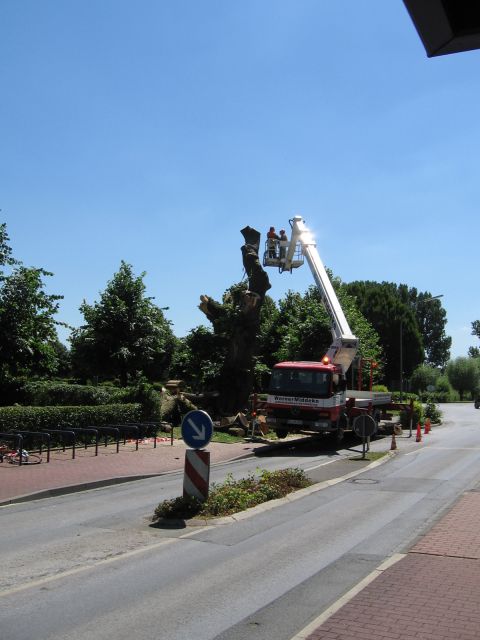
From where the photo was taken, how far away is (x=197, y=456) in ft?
31.7

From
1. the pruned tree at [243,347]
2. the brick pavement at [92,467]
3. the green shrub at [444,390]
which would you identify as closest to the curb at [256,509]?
the brick pavement at [92,467]

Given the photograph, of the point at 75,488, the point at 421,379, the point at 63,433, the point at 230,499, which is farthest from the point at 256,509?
the point at 421,379

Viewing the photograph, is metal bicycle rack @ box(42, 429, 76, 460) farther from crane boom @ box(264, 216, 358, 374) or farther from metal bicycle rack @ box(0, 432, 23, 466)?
crane boom @ box(264, 216, 358, 374)

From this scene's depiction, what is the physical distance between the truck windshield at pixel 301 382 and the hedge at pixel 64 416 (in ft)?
16.3

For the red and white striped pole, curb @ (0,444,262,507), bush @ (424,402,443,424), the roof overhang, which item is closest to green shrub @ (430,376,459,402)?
bush @ (424,402,443,424)

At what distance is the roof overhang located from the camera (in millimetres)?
2197

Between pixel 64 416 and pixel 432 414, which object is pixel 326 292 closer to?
pixel 64 416

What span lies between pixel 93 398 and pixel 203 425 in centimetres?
1501

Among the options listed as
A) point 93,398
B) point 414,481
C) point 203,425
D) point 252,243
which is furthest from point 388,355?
point 203,425

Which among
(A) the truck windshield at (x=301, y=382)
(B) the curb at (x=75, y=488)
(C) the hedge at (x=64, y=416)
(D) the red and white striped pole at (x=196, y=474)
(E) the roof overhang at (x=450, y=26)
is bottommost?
(B) the curb at (x=75, y=488)

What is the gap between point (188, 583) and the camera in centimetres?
629

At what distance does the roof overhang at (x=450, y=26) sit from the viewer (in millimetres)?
2197

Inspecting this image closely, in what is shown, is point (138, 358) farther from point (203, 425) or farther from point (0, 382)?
point (203, 425)

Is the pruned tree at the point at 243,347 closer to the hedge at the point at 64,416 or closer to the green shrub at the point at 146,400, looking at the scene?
the green shrub at the point at 146,400
